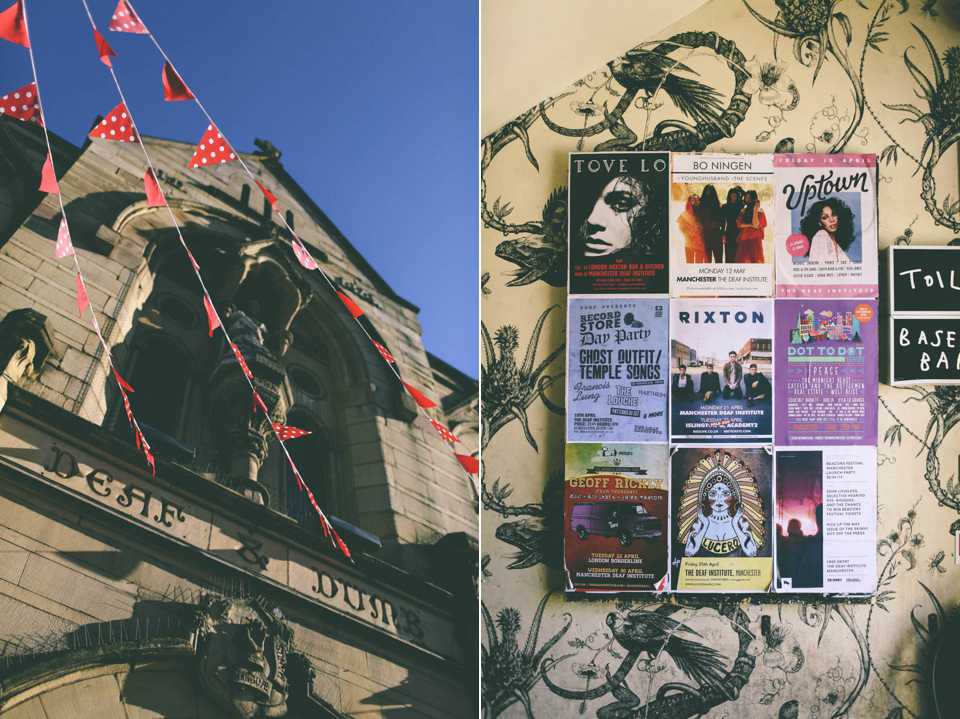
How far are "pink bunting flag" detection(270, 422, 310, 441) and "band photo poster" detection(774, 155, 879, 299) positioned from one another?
4.96 ft

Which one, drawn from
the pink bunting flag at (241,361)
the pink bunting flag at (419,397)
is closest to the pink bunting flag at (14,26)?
the pink bunting flag at (241,361)

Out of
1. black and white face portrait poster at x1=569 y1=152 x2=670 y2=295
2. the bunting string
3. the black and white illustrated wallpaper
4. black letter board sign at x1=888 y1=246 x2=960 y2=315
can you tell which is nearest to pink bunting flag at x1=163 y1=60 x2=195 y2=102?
the bunting string

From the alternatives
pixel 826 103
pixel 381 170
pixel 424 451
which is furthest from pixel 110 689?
pixel 826 103

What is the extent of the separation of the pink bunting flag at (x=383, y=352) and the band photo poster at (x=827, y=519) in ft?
4.00

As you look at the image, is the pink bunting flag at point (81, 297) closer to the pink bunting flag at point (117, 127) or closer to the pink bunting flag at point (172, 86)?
the pink bunting flag at point (117, 127)

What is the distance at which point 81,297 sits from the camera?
1.68 metres

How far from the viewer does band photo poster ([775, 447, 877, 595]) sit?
2590 mm

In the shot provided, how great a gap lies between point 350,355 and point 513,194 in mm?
912

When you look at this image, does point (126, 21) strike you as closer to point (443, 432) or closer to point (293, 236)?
point (293, 236)

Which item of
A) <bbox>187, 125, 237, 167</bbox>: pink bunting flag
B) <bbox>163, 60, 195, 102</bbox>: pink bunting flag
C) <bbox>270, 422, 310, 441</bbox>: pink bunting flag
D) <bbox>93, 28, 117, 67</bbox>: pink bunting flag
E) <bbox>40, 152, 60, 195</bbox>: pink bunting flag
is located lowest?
<bbox>270, 422, 310, 441</bbox>: pink bunting flag

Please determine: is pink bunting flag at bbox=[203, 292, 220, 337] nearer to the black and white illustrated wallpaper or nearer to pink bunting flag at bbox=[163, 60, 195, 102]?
pink bunting flag at bbox=[163, 60, 195, 102]

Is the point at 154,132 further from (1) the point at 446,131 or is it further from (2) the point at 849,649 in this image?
(2) the point at 849,649

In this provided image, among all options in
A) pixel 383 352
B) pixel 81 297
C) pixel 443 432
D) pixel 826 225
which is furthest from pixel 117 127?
pixel 826 225

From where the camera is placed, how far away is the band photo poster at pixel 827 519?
2.59 metres
